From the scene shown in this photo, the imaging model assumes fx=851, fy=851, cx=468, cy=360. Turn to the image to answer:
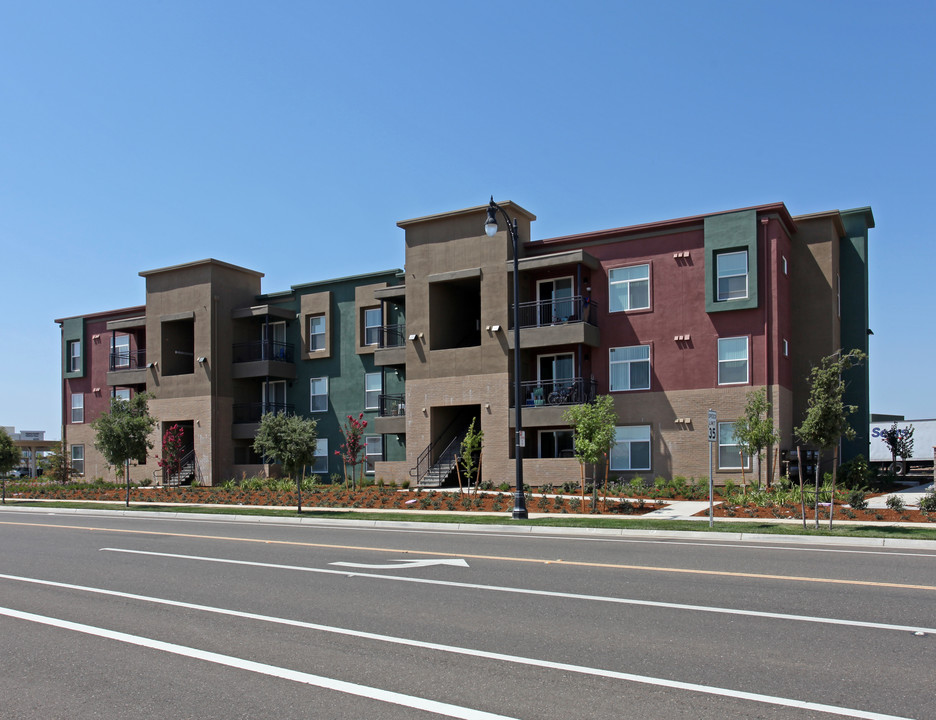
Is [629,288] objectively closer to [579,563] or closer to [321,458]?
[321,458]

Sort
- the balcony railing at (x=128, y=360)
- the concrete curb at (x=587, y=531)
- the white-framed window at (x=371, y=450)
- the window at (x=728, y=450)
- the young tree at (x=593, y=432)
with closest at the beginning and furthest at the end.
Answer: the concrete curb at (x=587, y=531) → the young tree at (x=593, y=432) → the window at (x=728, y=450) → the white-framed window at (x=371, y=450) → the balcony railing at (x=128, y=360)

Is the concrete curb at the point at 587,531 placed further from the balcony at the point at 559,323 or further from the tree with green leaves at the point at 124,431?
the balcony at the point at 559,323

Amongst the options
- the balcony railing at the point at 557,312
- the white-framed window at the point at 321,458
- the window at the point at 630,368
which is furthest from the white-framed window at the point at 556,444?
the white-framed window at the point at 321,458

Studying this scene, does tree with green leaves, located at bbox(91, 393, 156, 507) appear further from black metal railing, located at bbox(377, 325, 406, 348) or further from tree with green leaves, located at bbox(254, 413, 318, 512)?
black metal railing, located at bbox(377, 325, 406, 348)

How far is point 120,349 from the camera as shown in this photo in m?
46.6

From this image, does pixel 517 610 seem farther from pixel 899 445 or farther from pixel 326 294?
pixel 899 445

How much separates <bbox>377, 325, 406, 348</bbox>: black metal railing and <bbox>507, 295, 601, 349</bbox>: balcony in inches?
262

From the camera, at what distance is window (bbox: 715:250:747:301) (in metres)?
28.6

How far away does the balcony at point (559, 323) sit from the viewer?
2992 cm

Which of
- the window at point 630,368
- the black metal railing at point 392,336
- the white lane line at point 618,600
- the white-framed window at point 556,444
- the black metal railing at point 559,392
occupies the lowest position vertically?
the white lane line at point 618,600

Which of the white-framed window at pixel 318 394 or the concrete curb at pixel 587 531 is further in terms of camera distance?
the white-framed window at pixel 318 394

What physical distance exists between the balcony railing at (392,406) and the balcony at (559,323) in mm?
7145

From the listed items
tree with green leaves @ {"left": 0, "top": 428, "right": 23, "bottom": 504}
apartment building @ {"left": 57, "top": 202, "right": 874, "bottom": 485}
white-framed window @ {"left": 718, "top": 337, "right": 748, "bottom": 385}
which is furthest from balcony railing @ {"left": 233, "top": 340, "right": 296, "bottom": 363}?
white-framed window @ {"left": 718, "top": 337, "right": 748, "bottom": 385}

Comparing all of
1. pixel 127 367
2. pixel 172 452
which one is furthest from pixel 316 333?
pixel 127 367
